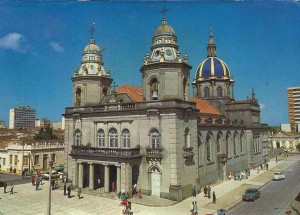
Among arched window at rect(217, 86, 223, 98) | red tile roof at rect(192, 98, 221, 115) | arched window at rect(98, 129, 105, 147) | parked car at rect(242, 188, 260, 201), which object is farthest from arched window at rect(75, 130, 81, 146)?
arched window at rect(217, 86, 223, 98)

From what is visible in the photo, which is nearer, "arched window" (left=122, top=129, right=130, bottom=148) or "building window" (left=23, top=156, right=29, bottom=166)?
"arched window" (left=122, top=129, right=130, bottom=148)

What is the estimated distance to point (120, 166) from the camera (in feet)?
109

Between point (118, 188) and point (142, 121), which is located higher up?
point (142, 121)

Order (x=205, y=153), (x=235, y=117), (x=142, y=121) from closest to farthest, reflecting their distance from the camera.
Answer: (x=142, y=121), (x=205, y=153), (x=235, y=117)

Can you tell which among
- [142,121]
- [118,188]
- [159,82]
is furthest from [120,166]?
[159,82]

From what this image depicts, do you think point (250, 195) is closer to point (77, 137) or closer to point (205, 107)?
point (77, 137)

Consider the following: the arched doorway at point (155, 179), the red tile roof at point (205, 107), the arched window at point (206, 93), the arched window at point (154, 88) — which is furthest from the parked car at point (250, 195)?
the arched window at point (206, 93)

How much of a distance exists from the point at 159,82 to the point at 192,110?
496cm

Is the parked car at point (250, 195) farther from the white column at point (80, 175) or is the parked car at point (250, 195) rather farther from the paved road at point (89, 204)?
the white column at point (80, 175)

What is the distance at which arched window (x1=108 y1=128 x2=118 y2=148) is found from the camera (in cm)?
3709

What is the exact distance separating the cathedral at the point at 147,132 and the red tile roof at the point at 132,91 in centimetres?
14

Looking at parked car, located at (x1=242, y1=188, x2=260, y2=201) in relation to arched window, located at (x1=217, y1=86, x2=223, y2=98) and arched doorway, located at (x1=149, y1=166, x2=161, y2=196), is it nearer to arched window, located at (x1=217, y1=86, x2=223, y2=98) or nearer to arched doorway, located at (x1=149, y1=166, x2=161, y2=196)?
arched doorway, located at (x1=149, y1=166, x2=161, y2=196)

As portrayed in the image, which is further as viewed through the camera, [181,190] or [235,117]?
[235,117]

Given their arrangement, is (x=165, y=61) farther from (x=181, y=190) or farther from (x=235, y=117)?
(x=235, y=117)
